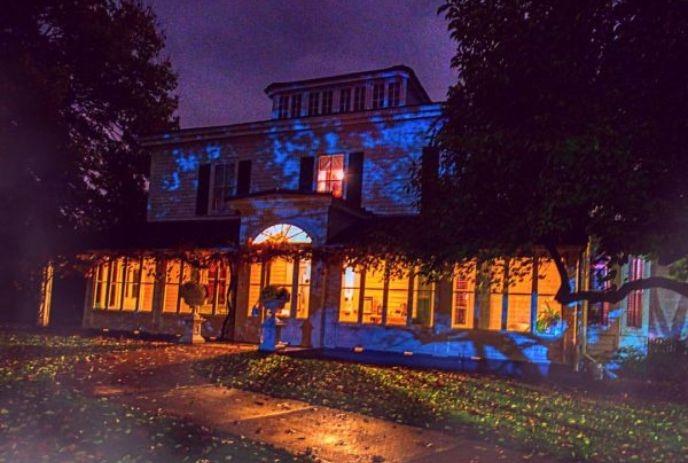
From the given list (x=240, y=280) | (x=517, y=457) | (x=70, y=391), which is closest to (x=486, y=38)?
(x=517, y=457)

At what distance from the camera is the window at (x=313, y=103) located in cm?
2122

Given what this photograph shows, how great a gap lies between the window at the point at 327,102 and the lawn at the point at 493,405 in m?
10.5

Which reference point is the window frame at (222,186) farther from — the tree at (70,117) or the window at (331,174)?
the tree at (70,117)

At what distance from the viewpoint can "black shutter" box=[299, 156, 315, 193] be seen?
763 inches

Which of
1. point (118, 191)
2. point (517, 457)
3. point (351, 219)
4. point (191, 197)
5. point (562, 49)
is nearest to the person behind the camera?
point (517, 457)

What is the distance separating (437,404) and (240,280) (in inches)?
392

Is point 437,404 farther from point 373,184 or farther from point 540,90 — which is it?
point 373,184

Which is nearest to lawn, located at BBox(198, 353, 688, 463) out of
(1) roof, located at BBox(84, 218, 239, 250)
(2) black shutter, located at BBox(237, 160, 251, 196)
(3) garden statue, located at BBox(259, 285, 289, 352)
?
(3) garden statue, located at BBox(259, 285, 289, 352)

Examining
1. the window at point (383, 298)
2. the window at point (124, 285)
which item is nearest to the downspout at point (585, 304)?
the window at point (383, 298)

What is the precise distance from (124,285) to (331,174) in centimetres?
763

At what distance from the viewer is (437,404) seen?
8.80 m

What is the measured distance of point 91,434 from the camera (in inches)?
237

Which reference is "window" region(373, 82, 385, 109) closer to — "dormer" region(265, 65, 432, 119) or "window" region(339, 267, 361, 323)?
"dormer" region(265, 65, 432, 119)

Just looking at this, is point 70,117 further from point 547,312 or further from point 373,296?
point 547,312
